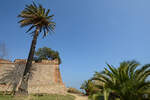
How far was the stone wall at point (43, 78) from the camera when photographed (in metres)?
13.7

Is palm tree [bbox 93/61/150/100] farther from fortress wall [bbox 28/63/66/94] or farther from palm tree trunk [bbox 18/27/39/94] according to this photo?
palm tree trunk [bbox 18/27/39/94]

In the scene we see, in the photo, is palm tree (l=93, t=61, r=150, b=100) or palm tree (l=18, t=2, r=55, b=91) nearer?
palm tree (l=93, t=61, r=150, b=100)

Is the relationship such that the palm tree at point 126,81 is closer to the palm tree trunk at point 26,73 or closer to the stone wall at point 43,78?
the stone wall at point 43,78

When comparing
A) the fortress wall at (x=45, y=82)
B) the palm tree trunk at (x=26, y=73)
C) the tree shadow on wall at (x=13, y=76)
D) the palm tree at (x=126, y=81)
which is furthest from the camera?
the tree shadow on wall at (x=13, y=76)

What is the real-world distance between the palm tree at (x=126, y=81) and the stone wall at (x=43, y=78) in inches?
323

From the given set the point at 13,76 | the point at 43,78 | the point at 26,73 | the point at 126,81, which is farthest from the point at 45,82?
the point at 126,81

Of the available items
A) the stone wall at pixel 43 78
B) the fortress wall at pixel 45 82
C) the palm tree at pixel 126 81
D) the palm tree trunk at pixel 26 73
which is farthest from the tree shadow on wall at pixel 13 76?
the palm tree at pixel 126 81

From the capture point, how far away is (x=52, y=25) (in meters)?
17.1

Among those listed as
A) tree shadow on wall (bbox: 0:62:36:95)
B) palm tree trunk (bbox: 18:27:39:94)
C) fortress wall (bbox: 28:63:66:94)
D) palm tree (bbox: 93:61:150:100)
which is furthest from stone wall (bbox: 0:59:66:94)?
palm tree (bbox: 93:61:150:100)

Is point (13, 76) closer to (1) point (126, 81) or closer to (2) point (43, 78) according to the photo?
(2) point (43, 78)

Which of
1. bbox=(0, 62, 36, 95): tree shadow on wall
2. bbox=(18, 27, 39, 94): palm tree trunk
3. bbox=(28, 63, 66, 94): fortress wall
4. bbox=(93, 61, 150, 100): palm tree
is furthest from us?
bbox=(0, 62, 36, 95): tree shadow on wall

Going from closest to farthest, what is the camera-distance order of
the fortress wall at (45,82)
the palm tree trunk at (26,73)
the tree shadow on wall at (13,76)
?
1. the palm tree trunk at (26,73)
2. the fortress wall at (45,82)
3. the tree shadow on wall at (13,76)

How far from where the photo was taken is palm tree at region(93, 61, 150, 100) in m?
6.10

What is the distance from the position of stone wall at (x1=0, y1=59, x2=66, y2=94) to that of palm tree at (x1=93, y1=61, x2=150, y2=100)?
821 cm
